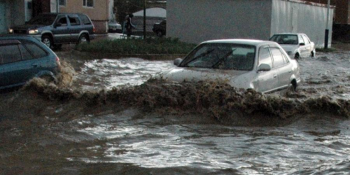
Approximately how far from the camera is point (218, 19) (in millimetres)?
28531

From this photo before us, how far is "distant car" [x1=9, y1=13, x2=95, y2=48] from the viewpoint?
21547mm

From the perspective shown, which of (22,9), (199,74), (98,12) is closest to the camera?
(199,74)

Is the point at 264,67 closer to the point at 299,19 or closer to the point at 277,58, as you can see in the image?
the point at 277,58

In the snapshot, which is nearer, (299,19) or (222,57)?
(222,57)

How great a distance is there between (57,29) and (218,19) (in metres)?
9.53

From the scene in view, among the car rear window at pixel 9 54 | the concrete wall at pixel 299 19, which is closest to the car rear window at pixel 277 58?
the car rear window at pixel 9 54

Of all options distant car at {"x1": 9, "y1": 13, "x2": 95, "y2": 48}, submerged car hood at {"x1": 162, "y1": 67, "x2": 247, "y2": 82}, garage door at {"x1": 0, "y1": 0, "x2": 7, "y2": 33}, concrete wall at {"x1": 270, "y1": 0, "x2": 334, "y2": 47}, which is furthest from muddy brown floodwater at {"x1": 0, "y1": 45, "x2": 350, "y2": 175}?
garage door at {"x1": 0, "y1": 0, "x2": 7, "y2": 33}

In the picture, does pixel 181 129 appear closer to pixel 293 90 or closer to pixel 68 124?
pixel 68 124

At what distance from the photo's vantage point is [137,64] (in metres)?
18.9

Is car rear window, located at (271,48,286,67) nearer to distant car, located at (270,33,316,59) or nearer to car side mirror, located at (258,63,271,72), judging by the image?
car side mirror, located at (258,63,271,72)

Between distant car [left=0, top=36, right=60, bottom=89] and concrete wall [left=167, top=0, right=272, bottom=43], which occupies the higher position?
concrete wall [left=167, top=0, right=272, bottom=43]

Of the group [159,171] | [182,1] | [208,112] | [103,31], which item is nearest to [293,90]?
[208,112]

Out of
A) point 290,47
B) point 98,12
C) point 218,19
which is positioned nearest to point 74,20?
point 218,19

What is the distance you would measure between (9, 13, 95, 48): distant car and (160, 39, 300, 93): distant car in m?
12.6
